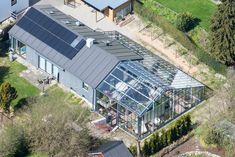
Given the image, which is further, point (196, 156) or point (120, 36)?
point (120, 36)

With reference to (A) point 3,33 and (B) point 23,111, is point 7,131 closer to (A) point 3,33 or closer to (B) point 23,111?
(B) point 23,111

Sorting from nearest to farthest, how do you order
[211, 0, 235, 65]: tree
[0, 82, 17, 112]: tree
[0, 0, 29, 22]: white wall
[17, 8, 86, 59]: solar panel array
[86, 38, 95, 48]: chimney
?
[0, 82, 17, 112]: tree
[86, 38, 95, 48]: chimney
[17, 8, 86, 59]: solar panel array
[211, 0, 235, 65]: tree
[0, 0, 29, 22]: white wall

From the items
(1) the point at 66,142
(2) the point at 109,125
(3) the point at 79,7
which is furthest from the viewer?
(3) the point at 79,7

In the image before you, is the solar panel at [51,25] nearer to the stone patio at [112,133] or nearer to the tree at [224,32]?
the stone patio at [112,133]

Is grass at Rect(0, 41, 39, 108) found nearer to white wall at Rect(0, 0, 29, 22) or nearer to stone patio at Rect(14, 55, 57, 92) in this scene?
stone patio at Rect(14, 55, 57, 92)

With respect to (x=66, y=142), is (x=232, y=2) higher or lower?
higher

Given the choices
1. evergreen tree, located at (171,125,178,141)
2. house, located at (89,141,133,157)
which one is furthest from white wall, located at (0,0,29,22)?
evergreen tree, located at (171,125,178,141)

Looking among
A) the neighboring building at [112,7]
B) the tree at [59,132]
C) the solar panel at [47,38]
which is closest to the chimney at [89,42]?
the solar panel at [47,38]

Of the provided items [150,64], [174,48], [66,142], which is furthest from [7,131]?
[174,48]
